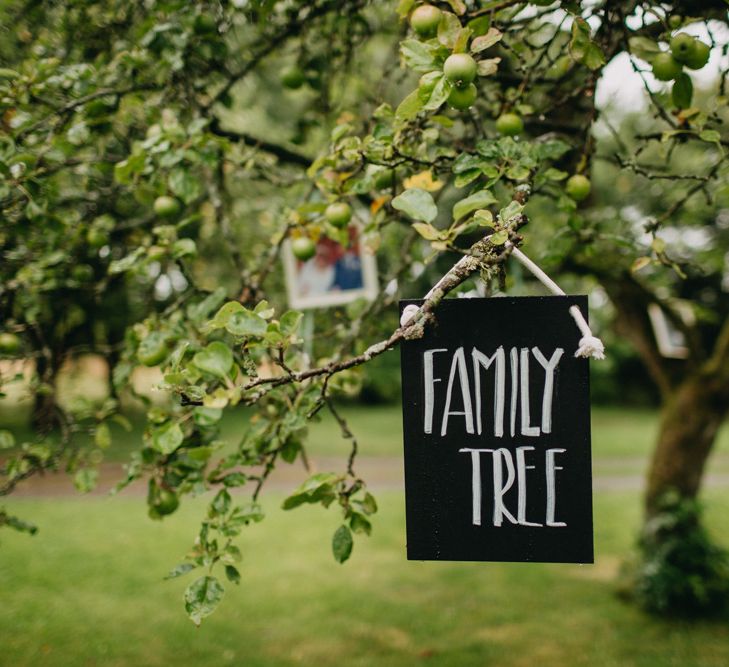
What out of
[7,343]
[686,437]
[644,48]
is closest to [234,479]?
[7,343]

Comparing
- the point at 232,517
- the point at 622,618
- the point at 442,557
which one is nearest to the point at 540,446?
the point at 442,557

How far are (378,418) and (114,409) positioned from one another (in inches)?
465

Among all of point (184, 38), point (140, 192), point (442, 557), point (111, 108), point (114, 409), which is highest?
point (184, 38)

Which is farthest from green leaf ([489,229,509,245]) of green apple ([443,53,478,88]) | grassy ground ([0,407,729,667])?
grassy ground ([0,407,729,667])

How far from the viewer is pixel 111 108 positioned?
223cm

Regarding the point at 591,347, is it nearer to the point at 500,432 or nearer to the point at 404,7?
the point at 500,432

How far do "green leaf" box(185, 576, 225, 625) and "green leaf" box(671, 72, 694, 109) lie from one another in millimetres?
1608

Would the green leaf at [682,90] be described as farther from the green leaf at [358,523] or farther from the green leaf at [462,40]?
the green leaf at [358,523]

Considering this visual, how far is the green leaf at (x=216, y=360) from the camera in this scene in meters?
1.25

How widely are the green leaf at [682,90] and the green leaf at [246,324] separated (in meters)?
1.21

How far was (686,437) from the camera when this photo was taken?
14.4 ft

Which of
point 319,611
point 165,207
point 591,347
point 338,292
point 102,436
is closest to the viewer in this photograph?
point 591,347

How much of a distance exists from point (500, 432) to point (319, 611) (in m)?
3.75

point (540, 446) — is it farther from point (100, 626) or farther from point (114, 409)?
point (100, 626)
